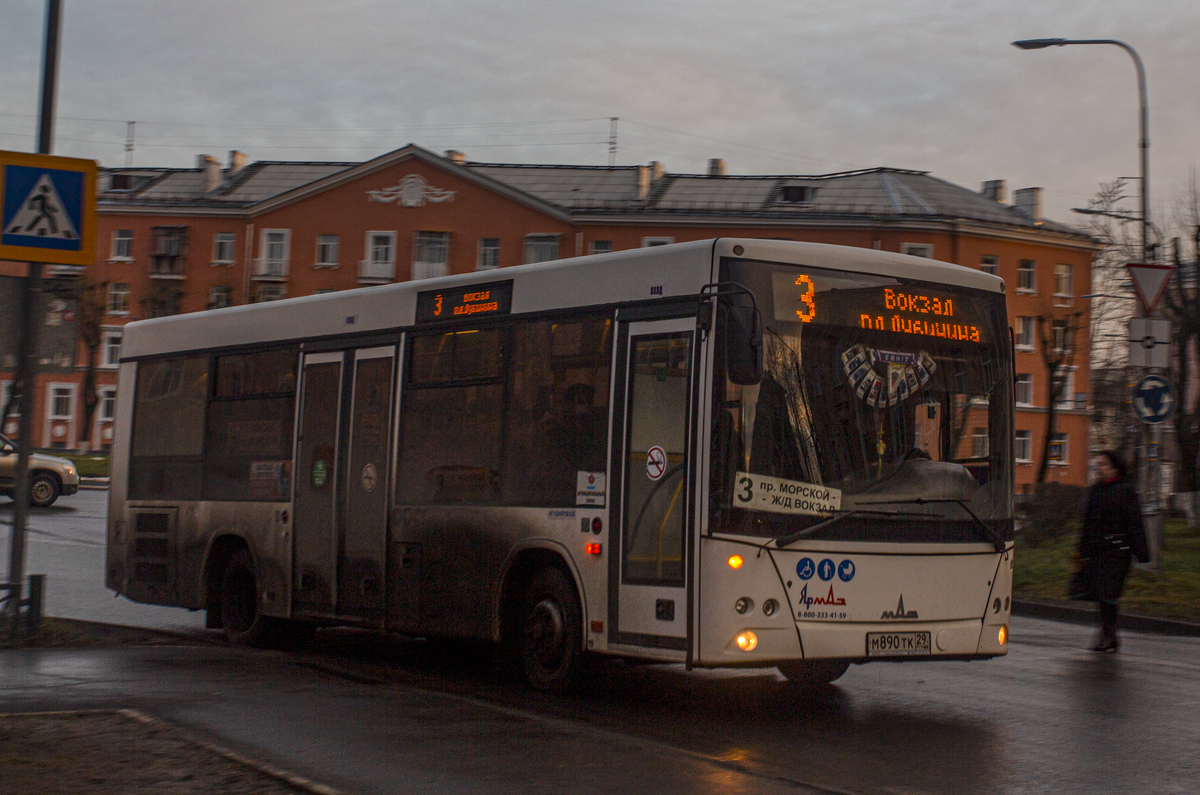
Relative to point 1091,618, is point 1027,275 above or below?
above

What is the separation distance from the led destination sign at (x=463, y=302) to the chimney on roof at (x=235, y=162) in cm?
6931

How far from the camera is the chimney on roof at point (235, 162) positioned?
77.2m

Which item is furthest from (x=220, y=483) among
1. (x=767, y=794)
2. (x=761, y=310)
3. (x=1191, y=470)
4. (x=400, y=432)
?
(x=1191, y=470)

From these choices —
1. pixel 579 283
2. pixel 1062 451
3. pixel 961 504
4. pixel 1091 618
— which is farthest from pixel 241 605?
pixel 1062 451

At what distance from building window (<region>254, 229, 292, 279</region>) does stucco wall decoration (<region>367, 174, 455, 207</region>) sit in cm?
572

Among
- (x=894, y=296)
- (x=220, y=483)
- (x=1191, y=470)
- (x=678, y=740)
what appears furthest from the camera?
(x=1191, y=470)

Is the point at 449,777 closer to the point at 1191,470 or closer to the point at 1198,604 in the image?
the point at 1198,604

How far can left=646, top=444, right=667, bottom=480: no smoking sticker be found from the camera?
340 inches

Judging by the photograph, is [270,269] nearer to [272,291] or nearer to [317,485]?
[272,291]

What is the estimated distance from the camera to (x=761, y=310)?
8461 millimetres

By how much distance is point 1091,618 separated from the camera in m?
16.3

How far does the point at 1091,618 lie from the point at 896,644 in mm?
8563

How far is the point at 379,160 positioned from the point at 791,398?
206 feet

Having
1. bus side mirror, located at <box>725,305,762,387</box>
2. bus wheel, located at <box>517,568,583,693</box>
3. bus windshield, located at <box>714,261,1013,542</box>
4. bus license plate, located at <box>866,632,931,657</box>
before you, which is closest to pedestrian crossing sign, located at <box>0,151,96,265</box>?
bus wheel, located at <box>517,568,583,693</box>
